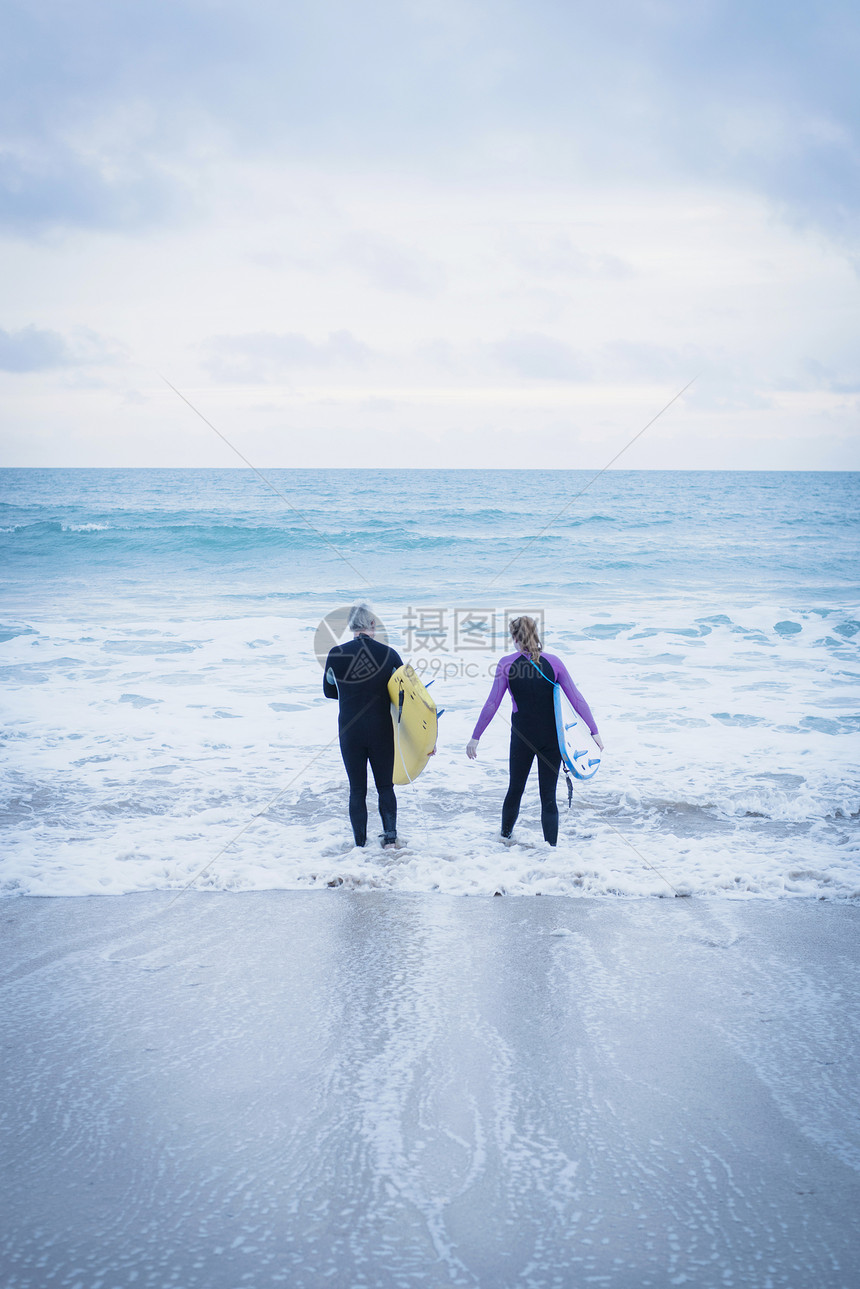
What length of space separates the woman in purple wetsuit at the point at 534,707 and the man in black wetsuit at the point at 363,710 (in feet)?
2.01

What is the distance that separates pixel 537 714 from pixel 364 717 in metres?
1.14

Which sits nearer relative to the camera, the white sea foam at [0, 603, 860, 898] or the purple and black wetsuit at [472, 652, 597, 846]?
the white sea foam at [0, 603, 860, 898]

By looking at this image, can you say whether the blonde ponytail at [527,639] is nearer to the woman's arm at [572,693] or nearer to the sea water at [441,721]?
the woman's arm at [572,693]

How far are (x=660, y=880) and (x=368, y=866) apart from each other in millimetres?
1785

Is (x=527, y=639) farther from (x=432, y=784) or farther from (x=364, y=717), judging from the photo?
(x=432, y=784)

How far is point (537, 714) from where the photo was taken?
5207 millimetres

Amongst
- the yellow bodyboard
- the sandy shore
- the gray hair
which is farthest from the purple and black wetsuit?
the sandy shore

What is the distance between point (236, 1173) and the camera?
2492 mm

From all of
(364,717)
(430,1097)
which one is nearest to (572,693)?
(364,717)

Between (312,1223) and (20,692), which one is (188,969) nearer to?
(312,1223)

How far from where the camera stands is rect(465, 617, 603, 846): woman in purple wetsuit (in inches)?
204

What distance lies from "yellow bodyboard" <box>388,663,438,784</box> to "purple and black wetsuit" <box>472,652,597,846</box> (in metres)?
0.40

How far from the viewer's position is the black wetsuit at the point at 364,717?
17.1 ft

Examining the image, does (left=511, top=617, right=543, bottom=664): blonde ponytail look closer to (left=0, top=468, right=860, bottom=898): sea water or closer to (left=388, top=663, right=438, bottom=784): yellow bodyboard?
(left=388, top=663, right=438, bottom=784): yellow bodyboard
